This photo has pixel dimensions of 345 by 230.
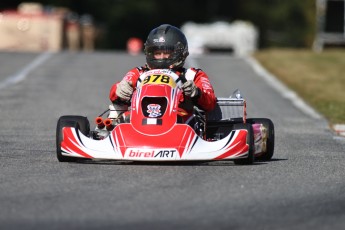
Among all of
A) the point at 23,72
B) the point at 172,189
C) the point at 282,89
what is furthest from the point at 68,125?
the point at 23,72

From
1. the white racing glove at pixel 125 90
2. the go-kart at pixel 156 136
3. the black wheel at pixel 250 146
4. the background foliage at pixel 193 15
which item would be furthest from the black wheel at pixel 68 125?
the background foliage at pixel 193 15

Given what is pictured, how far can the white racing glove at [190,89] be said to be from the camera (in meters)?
10.4

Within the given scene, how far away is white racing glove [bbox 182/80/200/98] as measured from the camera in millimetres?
10359

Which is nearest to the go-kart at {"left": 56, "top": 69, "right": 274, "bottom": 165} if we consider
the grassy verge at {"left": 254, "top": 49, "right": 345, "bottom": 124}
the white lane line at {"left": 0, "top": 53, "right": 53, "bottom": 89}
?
the grassy verge at {"left": 254, "top": 49, "right": 345, "bottom": 124}

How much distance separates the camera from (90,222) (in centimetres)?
680

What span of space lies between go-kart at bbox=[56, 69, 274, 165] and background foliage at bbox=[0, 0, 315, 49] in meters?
55.2

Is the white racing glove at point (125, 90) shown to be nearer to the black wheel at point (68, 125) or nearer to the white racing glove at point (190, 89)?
the black wheel at point (68, 125)

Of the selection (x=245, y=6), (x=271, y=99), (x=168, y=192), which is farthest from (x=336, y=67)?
(x=245, y=6)

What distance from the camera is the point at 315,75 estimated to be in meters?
27.2

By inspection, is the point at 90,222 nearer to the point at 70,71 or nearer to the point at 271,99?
the point at 271,99

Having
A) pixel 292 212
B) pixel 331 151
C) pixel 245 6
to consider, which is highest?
pixel 292 212

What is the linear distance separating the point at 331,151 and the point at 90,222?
557cm

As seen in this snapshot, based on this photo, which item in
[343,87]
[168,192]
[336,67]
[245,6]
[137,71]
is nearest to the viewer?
[168,192]

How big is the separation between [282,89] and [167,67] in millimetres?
12811
